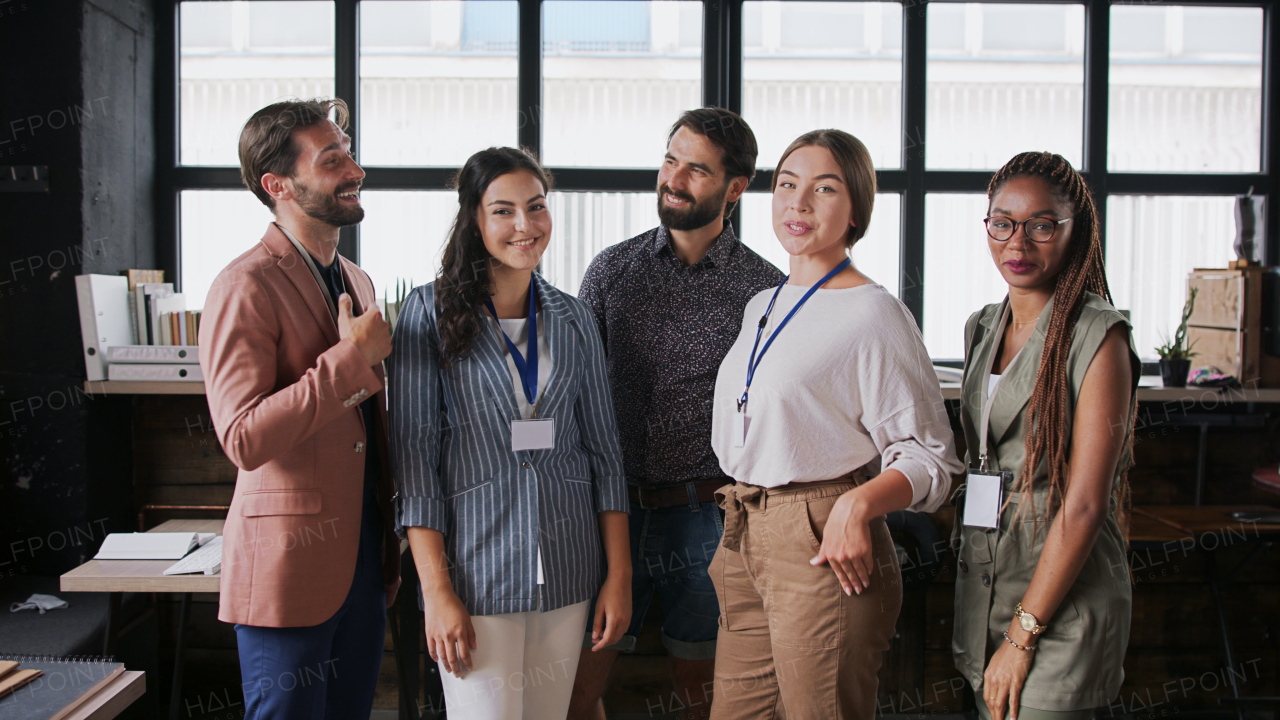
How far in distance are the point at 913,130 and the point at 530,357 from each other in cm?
246

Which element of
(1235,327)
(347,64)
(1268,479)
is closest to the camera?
(1268,479)

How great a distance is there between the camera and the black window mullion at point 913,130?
11.2 feet

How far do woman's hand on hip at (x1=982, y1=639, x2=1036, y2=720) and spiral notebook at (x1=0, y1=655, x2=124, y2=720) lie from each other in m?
1.49

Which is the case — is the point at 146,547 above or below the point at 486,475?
below

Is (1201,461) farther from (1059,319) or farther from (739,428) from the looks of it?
(739,428)

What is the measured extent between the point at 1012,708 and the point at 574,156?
265 centimetres

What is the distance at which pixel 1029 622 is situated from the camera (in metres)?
1.41

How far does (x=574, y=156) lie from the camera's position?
3.41 meters

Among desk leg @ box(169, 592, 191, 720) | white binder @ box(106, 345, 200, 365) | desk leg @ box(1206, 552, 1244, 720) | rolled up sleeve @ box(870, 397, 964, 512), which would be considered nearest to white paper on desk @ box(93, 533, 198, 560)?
desk leg @ box(169, 592, 191, 720)

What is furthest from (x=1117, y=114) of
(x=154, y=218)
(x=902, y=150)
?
(x=154, y=218)

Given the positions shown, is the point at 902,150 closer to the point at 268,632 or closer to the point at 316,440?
the point at 316,440

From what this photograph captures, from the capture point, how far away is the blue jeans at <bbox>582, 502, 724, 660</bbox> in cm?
193

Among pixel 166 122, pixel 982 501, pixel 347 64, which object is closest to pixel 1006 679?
pixel 982 501

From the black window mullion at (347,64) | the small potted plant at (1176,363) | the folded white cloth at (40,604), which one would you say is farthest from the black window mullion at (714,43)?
the folded white cloth at (40,604)
